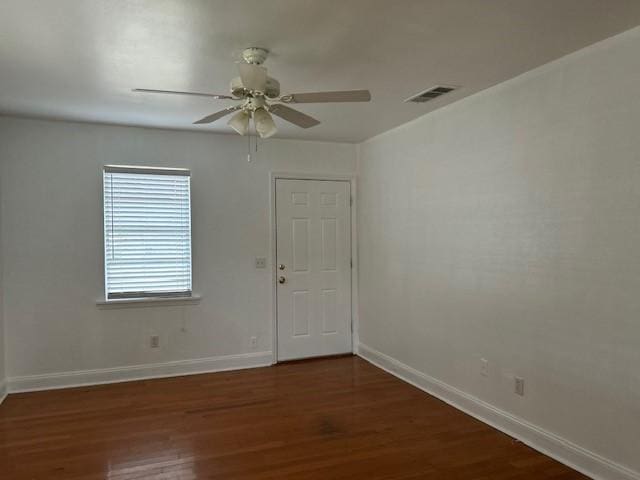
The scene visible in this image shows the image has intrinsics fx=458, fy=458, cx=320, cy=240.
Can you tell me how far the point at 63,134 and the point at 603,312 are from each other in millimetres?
4495

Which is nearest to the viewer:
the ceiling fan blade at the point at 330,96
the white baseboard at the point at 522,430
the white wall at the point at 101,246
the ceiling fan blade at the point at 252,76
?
the ceiling fan blade at the point at 252,76

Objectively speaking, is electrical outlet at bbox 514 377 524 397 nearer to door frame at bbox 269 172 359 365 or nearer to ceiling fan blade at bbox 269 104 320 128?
ceiling fan blade at bbox 269 104 320 128

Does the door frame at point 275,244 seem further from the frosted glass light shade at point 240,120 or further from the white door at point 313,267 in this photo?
the frosted glass light shade at point 240,120

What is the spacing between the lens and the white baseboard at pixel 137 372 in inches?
163

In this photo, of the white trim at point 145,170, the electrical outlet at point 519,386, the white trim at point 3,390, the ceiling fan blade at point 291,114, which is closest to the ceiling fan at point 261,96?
the ceiling fan blade at point 291,114

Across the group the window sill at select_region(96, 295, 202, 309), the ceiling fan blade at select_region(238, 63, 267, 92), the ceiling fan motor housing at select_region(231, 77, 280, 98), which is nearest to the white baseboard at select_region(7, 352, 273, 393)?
the window sill at select_region(96, 295, 202, 309)

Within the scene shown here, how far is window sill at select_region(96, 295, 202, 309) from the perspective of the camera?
171 inches

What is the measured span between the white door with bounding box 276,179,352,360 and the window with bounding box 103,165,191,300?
1.00 metres

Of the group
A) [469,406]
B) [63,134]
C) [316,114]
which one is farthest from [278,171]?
[469,406]

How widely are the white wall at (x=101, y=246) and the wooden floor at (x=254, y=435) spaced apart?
42 cm

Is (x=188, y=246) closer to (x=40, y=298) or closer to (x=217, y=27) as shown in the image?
(x=40, y=298)

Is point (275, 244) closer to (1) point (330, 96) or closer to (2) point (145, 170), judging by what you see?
(2) point (145, 170)

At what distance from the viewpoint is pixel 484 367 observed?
135 inches

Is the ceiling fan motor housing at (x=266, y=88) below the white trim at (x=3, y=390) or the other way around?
the other way around
